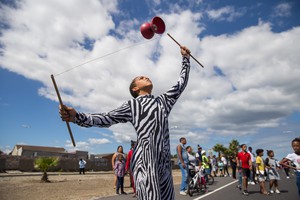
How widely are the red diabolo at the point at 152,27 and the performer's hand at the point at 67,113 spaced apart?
1363 millimetres

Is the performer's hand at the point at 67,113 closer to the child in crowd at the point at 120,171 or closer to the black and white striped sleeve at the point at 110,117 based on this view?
the black and white striped sleeve at the point at 110,117

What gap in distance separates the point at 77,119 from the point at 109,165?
1669 inches

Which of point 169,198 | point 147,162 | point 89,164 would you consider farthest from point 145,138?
point 89,164

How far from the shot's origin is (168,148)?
220 cm

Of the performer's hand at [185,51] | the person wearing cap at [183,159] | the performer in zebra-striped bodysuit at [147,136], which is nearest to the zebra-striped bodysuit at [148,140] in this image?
the performer in zebra-striped bodysuit at [147,136]

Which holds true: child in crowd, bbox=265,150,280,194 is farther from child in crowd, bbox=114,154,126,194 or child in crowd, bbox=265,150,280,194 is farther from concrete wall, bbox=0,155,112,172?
concrete wall, bbox=0,155,112,172

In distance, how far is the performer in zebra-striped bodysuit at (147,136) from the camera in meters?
1.97

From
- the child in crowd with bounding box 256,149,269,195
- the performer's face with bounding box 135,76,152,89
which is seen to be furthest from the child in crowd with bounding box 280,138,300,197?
the performer's face with bounding box 135,76,152,89

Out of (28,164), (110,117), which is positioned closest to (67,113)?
(110,117)

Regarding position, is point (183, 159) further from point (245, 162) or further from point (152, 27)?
point (152, 27)

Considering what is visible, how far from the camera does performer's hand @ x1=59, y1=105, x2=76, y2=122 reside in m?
2.02

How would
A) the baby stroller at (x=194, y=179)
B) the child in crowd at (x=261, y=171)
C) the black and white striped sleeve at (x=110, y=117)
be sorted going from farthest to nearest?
the child in crowd at (x=261, y=171)
the baby stroller at (x=194, y=179)
the black and white striped sleeve at (x=110, y=117)

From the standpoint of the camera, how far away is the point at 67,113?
80.3 inches

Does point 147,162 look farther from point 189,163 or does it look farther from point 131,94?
point 189,163
